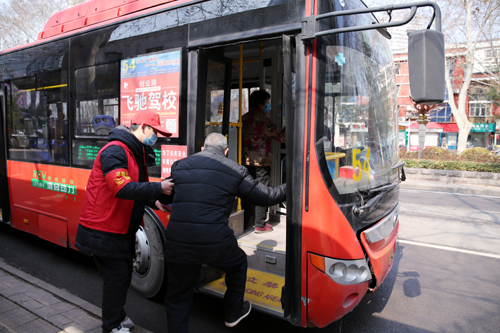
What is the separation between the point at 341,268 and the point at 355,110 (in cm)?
129

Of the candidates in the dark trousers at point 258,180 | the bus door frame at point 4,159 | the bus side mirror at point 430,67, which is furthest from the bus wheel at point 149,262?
the bus door frame at point 4,159

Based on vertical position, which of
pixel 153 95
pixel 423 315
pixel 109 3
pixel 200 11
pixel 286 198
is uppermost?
pixel 109 3

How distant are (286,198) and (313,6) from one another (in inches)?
57.4

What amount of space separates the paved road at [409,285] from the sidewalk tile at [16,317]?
0.67 metres

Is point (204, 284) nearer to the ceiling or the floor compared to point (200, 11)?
nearer to the floor

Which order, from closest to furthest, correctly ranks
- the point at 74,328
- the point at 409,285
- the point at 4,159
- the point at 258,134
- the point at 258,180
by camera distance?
the point at 74,328, the point at 409,285, the point at 258,134, the point at 258,180, the point at 4,159

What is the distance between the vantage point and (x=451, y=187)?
1186 cm

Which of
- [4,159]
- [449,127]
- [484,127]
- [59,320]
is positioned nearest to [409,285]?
[59,320]

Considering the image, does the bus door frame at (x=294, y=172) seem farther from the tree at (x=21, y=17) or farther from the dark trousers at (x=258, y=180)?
the tree at (x=21, y=17)

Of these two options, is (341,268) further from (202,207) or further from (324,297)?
(202,207)

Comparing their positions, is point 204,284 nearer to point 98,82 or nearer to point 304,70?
point 304,70

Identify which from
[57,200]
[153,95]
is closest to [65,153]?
[57,200]

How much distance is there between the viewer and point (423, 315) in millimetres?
3590

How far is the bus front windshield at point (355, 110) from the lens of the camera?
2639 millimetres
